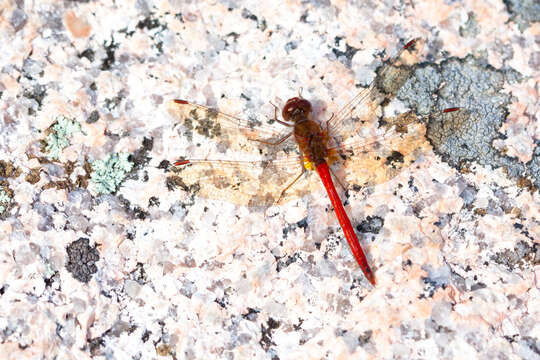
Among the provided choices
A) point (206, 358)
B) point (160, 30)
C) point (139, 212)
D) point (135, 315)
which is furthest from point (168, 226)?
point (160, 30)

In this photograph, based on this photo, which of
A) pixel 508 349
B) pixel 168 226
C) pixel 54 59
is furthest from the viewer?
pixel 54 59

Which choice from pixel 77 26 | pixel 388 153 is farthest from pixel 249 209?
pixel 77 26

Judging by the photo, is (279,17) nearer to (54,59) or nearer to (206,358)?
(54,59)

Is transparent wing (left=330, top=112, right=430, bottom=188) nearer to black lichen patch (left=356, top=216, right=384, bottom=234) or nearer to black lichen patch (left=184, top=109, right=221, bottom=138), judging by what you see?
black lichen patch (left=356, top=216, right=384, bottom=234)

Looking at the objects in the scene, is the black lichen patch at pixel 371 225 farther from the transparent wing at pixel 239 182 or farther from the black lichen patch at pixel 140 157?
the black lichen patch at pixel 140 157

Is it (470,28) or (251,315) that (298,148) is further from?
(470,28)

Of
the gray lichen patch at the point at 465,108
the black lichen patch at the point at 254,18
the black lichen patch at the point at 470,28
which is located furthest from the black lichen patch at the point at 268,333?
the black lichen patch at the point at 470,28
